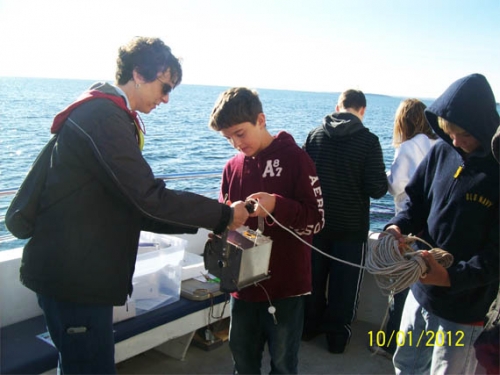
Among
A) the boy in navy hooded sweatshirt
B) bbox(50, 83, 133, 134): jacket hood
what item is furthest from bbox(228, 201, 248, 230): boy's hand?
the boy in navy hooded sweatshirt

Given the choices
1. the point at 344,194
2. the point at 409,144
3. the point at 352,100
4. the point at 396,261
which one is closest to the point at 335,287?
the point at 344,194

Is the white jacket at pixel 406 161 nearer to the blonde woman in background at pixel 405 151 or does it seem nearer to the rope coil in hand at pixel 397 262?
the blonde woman in background at pixel 405 151

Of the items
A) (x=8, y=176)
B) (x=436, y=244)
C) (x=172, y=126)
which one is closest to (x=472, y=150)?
(x=436, y=244)

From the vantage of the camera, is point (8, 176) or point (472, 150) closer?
point (472, 150)

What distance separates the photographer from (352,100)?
3.52m

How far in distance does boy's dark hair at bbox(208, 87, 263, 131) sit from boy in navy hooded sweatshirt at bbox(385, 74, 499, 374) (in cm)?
76

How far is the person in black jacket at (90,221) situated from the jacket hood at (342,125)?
6.01 ft

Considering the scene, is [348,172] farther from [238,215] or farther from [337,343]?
[238,215]

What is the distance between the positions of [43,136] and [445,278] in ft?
64.4

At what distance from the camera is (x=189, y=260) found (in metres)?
3.62

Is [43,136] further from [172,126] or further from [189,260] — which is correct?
[189,260]

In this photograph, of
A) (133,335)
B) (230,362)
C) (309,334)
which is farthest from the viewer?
(309,334)

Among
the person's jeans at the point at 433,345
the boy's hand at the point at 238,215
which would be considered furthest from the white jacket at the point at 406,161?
the boy's hand at the point at 238,215

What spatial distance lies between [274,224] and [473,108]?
3.09 ft
